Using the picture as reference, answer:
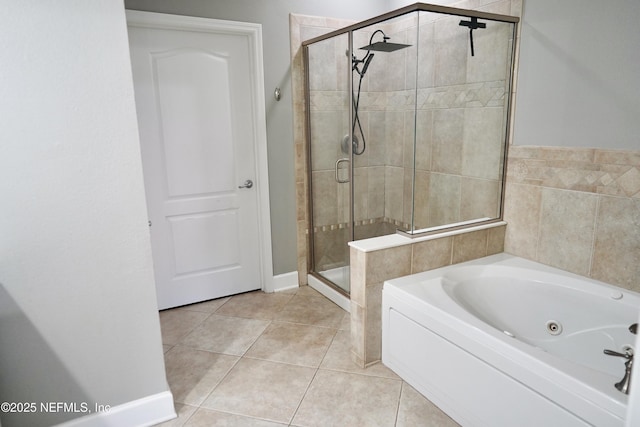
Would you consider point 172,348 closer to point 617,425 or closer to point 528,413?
point 528,413

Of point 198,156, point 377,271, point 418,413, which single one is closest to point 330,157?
point 198,156

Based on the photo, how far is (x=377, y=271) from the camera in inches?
91.2

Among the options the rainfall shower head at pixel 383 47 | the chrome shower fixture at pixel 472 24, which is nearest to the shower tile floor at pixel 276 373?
the rainfall shower head at pixel 383 47

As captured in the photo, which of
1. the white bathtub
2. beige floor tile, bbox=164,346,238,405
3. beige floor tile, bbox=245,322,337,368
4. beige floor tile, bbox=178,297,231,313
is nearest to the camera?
the white bathtub

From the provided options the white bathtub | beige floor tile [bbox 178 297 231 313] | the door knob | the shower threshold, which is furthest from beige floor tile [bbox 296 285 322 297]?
the white bathtub

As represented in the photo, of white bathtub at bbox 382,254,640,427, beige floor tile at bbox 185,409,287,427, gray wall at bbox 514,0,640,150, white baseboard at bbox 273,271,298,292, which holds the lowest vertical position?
beige floor tile at bbox 185,409,287,427

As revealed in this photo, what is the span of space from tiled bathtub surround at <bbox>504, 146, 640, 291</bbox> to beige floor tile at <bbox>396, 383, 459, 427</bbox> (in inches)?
44.3

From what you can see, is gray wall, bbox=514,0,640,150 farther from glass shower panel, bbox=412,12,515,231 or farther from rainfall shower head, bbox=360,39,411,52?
rainfall shower head, bbox=360,39,411,52

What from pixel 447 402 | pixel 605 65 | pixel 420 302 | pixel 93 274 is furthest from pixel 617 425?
pixel 93 274

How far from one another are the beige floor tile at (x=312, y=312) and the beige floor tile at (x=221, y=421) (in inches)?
39.3

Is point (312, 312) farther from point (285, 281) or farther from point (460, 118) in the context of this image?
point (460, 118)

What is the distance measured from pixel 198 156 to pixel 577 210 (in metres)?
2.51

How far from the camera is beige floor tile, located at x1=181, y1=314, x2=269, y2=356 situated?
2.71 metres

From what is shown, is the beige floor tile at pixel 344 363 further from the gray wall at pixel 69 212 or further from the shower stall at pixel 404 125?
the gray wall at pixel 69 212
